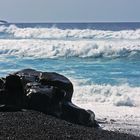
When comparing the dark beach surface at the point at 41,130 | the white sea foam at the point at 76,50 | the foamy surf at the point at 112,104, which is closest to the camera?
the dark beach surface at the point at 41,130

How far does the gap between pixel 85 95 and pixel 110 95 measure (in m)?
0.83

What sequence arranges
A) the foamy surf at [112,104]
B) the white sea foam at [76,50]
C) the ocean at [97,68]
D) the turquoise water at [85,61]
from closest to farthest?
1. the foamy surf at [112,104]
2. the ocean at [97,68]
3. the turquoise water at [85,61]
4. the white sea foam at [76,50]

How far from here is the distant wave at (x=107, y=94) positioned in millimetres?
17562

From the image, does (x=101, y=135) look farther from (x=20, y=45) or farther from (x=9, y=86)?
(x=20, y=45)

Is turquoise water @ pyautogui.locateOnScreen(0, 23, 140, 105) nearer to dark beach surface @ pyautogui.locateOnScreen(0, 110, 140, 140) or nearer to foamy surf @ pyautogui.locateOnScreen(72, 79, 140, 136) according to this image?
foamy surf @ pyautogui.locateOnScreen(72, 79, 140, 136)

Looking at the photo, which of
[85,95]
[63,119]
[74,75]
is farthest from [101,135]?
[74,75]

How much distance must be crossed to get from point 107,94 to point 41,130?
A: 8.74 meters

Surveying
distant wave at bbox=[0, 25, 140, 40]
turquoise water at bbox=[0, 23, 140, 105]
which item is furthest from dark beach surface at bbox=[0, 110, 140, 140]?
distant wave at bbox=[0, 25, 140, 40]

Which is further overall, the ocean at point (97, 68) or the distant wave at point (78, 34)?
the distant wave at point (78, 34)

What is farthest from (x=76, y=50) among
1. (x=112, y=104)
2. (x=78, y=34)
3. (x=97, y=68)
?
(x=112, y=104)

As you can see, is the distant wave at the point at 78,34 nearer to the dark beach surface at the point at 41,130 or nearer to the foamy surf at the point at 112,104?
the foamy surf at the point at 112,104

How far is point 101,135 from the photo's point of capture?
11258 mm

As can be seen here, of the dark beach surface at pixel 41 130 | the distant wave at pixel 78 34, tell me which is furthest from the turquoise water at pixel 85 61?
the dark beach surface at pixel 41 130

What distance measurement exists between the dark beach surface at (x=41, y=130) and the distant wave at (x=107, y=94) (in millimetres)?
5500
